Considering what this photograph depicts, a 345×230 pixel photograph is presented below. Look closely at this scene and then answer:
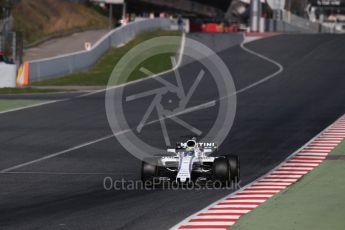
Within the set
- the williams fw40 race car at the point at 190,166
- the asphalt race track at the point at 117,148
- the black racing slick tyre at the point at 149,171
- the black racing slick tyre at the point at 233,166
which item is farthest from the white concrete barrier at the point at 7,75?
the black racing slick tyre at the point at 233,166

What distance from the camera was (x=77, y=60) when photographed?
52.4m

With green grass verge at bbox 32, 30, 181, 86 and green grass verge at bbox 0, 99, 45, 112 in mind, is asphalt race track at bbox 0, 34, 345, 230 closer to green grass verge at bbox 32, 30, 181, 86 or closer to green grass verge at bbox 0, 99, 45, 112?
green grass verge at bbox 0, 99, 45, 112

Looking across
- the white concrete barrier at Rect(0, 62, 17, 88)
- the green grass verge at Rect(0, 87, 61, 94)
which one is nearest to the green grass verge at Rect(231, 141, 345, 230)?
the green grass verge at Rect(0, 87, 61, 94)

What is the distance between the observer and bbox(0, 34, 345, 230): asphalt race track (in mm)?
13516

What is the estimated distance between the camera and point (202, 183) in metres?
16.9

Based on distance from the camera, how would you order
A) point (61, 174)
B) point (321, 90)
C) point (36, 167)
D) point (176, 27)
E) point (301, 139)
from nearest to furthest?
point (61, 174), point (36, 167), point (301, 139), point (321, 90), point (176, 27)

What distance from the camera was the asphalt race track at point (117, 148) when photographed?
44.3ft

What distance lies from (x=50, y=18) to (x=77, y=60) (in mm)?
26591

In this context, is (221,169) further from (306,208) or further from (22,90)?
(22,90)

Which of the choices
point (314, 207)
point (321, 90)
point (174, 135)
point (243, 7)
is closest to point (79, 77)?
point (321, 90)

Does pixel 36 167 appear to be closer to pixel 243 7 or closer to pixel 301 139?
pixel 301 139

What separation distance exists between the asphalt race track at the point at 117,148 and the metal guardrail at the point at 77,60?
599cm

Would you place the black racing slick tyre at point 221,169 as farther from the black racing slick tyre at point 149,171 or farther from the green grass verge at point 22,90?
the green grass verge at point 22,90

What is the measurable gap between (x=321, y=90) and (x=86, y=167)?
24297 mm
